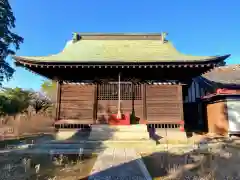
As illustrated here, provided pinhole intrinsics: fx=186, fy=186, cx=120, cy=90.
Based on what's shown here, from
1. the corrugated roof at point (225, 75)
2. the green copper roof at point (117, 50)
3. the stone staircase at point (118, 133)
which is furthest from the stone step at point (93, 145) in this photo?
the corrugated roof at point (225, 75)

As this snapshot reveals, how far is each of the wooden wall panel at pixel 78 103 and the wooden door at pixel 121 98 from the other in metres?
0.42

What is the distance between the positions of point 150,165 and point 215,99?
8224 mm

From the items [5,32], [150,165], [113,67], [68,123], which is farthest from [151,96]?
[5,32]

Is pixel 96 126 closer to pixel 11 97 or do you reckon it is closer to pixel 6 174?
pixel 6 174

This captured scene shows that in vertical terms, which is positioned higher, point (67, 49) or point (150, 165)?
point (67, 49)

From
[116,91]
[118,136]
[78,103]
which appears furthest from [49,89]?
[118,136]

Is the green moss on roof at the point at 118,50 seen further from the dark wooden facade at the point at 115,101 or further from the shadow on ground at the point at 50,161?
the shadow on ground at the point at 50,161

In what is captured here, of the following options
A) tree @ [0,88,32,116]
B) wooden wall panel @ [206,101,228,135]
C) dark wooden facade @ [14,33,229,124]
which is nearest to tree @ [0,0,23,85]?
tree @ [0,88,32,116]

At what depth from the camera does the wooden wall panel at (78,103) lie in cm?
924

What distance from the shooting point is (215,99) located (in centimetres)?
1119

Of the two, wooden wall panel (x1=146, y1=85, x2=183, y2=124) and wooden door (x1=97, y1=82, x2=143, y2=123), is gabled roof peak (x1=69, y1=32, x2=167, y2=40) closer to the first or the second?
wooden door (x1=97, y1=82, x2=143, y2=123)

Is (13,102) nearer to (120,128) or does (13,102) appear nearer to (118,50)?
(118,50)

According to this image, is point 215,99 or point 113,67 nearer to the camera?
point 113,67

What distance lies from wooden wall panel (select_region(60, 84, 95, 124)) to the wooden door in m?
0.42
